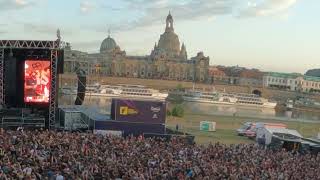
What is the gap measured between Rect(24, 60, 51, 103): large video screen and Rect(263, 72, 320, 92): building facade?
148556 millimetres

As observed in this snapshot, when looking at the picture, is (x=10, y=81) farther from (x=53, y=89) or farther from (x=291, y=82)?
(x=291, y=82)

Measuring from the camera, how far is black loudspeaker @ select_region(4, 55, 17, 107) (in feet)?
83.9

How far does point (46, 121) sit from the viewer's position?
2495 cm

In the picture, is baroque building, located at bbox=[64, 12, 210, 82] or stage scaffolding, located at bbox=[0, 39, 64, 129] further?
baroque building, located at bbox=[64, 12, 210, 82]

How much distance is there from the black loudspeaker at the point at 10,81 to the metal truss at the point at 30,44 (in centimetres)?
103

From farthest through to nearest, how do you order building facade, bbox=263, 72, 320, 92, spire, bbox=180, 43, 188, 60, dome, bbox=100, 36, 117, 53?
spire, bbox=180, 43, 188, 60 < building facade, bbox=263, 72, 320, 92 < dome, bbox=100, 36, 117, 53

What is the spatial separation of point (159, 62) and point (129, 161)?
490 ft

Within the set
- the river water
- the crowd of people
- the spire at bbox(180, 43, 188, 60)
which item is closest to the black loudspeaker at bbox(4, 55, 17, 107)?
the crowd of people

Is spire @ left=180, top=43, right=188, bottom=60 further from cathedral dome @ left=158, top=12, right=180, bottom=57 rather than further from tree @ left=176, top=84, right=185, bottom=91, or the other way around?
tree @ left=176, top=84, right=185, bottom=91

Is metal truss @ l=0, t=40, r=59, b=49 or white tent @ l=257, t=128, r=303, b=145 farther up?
metal truss @ l=0, t=40, r=59, b=49

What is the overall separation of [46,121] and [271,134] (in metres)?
10.2

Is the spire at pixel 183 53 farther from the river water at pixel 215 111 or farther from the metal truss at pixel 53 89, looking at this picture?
the metal truss at pixel 53 89

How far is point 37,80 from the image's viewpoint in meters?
25.1

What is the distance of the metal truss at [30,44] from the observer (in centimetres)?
2427
